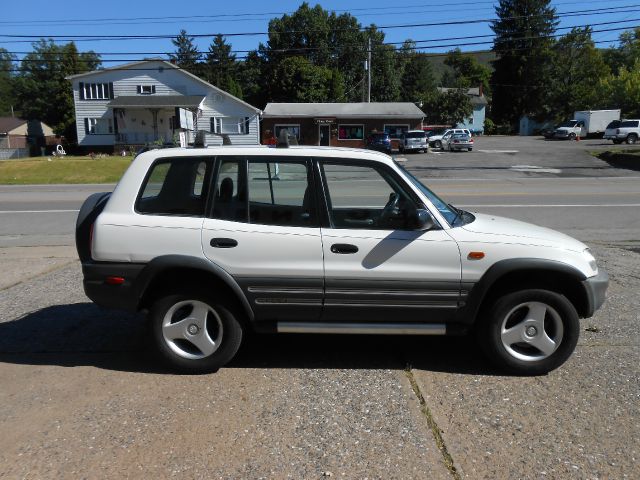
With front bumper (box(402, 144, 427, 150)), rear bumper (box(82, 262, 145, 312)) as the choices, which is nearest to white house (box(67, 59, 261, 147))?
front bumper (box(402, 144, 427, 150))

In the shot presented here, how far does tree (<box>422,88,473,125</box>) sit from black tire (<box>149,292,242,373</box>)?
64860 millimetres

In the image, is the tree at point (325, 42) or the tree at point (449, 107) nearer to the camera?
the tree at point (449, 107)

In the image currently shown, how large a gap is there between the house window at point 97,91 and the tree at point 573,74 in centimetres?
5594

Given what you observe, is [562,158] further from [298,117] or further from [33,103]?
[33,103]

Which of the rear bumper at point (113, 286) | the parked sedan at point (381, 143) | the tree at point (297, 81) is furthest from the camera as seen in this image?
the tree at point (297, 81)

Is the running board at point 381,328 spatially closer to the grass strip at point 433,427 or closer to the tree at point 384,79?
the grass strip at point 433,427

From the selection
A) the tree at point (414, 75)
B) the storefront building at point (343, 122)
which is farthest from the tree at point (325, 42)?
the storefront building at point (343, 122)

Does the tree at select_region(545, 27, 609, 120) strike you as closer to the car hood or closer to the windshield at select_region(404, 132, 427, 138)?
the windshield at select_region(404, 132, 427, 138)

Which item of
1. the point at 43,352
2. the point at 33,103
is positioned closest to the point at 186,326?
the point at 43,352

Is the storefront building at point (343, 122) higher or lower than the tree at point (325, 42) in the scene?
lower

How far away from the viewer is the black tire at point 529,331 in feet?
13.0

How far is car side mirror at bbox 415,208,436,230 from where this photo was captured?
390cm

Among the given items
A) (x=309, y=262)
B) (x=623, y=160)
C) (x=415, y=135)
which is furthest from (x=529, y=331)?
(x=415, y=135)

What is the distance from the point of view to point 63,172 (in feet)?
91.9
